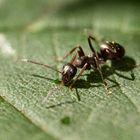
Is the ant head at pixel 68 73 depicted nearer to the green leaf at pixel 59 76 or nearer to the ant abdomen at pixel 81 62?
the green leaf at pixel 59 76

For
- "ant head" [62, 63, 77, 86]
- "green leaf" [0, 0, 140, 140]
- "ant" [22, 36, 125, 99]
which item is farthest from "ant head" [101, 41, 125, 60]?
"ant head" [62, 63, 77, 86]

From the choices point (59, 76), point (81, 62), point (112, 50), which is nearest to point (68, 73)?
point (59, 76)

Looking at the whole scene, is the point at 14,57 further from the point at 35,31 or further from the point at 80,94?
the point at 80,94

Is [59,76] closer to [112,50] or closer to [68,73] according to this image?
[68,73]

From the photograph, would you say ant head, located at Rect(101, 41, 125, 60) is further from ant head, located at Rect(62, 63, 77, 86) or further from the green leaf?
ant head, located at Rect(62, 63, 77, 86)

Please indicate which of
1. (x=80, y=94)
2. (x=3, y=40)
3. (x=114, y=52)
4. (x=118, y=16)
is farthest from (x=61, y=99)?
(x=118, y=16)

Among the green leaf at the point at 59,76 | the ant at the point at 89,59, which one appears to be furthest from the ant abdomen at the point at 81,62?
the green leaf at the point at 59,76
